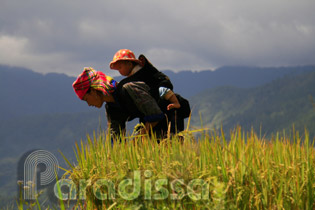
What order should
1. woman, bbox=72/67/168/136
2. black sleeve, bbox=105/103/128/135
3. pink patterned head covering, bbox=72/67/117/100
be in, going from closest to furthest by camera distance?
woman, bbox=72/67/168/136 < pink patterned head covering, bbox=72/67/117/100 < black sleeve, bbox=105/103/128/135

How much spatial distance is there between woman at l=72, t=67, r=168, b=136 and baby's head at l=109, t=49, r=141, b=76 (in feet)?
0.65

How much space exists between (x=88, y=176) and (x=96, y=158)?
0.69 feet

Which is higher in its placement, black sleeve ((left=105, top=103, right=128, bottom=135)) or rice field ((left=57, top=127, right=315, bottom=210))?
black sleeve ((left=105, top=103, right=128, bottom=135))

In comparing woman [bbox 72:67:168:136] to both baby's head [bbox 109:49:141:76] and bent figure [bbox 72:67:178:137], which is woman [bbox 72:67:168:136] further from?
baby's head [bbox 109:49:141:76]

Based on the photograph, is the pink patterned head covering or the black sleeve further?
the black sleeve

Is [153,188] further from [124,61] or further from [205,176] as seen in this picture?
[124,61]

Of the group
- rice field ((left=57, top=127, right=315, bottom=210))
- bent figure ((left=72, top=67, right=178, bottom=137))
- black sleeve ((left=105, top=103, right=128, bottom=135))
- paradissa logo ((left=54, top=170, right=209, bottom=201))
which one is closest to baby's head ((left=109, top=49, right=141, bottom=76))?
bent figure ((left=72, top=67, right=178, bottom=137))

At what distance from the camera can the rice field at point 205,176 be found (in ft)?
9.99

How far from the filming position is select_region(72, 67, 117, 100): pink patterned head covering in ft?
14.8

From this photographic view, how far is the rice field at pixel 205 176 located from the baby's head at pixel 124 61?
4.14ft

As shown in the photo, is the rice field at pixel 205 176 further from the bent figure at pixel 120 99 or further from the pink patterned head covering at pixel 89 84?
the pink patterned head covering at pixel 89 84

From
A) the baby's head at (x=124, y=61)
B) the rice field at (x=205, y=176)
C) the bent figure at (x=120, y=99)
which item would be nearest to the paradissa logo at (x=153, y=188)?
the rice field at (x=205, y=176)

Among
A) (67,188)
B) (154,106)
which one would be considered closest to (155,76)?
(154,106)

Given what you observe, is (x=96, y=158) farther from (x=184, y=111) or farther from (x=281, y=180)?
(x=281, y=180)
